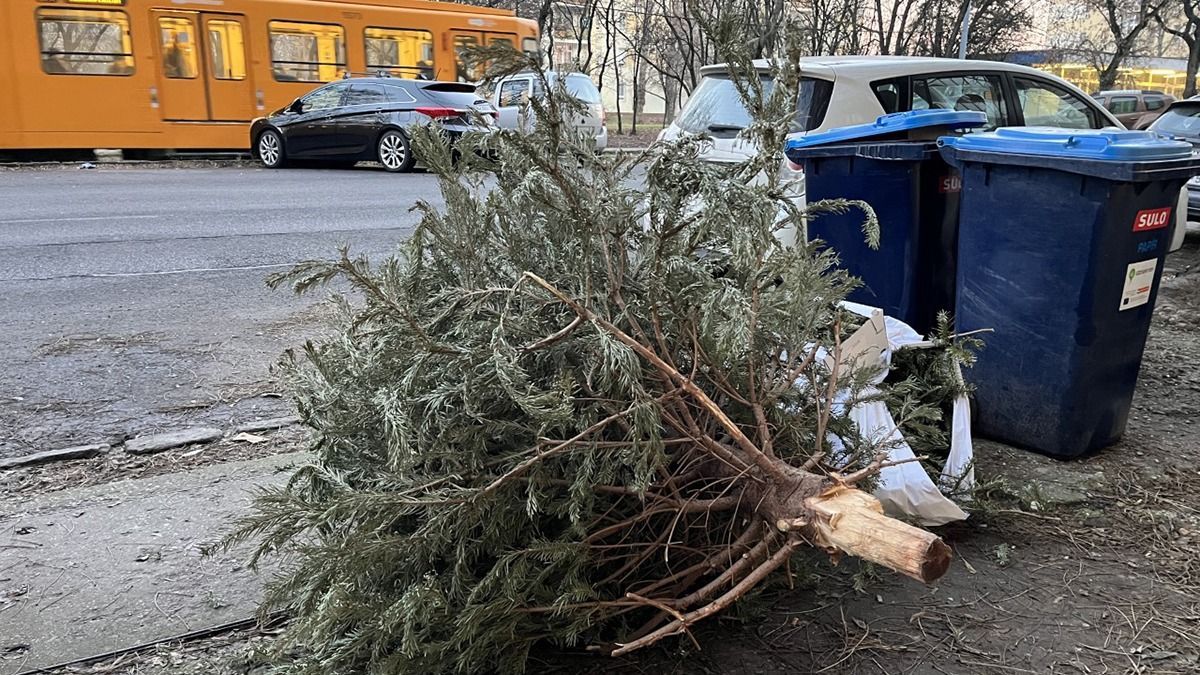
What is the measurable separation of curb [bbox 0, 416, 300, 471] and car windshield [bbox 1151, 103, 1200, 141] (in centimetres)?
987

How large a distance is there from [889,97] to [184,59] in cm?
1456

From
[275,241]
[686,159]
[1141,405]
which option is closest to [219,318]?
[275,241]

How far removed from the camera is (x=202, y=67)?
16.6 metres

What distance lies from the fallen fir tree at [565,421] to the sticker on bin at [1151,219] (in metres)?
1.60

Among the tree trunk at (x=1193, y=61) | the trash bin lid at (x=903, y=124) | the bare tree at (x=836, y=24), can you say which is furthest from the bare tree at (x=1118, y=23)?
the trash bin lid at (x=903, y=124)

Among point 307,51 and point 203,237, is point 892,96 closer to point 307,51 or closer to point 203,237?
point 203,237

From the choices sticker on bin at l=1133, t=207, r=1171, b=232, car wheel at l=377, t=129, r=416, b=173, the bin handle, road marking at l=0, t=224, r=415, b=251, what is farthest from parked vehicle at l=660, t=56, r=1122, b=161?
car wheel at l=377, t=129, r=416, b=173

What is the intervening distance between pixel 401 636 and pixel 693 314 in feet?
3.66

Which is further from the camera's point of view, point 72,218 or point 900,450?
point 72,218

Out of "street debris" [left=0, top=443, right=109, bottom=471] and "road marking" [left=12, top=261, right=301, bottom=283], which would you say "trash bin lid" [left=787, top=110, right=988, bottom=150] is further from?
"road marking" [left=12, top=261, right=301, bottom=283]

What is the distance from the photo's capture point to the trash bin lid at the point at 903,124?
178 inches

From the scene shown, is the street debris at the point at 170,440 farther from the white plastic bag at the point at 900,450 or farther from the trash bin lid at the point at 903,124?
the trash bin lid at the point at 903,124

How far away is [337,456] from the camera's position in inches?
102

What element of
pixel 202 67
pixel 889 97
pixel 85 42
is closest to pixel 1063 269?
pixel 889 97
